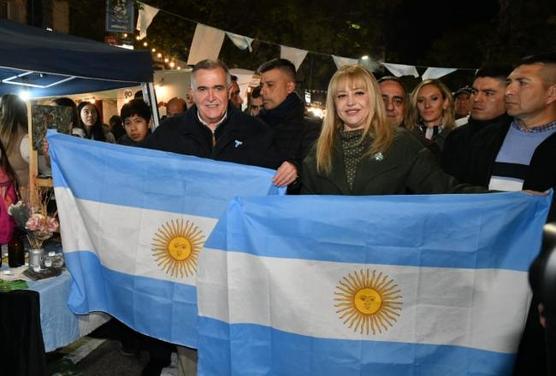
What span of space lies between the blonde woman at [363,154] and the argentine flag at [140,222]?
34cm

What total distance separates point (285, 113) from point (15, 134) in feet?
8.74

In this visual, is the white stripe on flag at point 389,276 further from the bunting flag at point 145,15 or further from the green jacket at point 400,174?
the bunting flag at point 145,15

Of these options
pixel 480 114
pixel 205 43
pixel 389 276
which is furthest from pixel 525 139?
pixel 205 43

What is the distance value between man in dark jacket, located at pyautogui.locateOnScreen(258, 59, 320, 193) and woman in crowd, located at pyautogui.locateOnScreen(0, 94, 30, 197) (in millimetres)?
2313

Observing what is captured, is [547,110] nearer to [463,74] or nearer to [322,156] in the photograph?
[322,156]

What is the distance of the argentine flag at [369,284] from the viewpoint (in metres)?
2.72

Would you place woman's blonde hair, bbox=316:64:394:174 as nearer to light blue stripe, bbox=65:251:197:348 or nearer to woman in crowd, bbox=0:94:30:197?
light blue stripe, bbox=65:251:197:348

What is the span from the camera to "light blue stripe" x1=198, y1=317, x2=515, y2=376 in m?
2.76

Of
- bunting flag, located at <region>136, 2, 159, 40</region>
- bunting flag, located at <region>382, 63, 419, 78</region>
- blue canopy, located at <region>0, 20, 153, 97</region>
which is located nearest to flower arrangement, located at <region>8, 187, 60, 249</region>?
blue canopy, located at <region>0, 20, 153, 97</region>

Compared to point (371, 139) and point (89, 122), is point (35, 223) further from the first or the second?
point (89, 122)

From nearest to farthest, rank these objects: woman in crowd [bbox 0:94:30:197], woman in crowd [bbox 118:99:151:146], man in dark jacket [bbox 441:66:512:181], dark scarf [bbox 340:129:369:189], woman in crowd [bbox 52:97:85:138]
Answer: dark scarf [bbox 340:129:369:189] → man in dark jacket [bbox 441:66:512:181] → woman in crowd [bbox 0:94:30:197] → woman in crowd [bbox 118:99:151:146] → woman in crowd [bbox 52:97:85:138]

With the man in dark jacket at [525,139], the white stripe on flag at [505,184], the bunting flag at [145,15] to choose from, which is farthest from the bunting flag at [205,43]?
the white stripe on flag at [505,184]

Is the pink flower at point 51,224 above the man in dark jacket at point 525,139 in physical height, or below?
below

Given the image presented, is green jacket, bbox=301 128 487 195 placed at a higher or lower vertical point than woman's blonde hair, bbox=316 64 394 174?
lower
